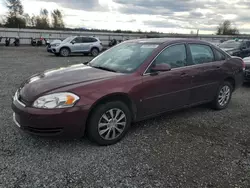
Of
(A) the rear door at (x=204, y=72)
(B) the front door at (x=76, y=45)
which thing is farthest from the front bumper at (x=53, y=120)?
(B) the front door at (x=76, y=45)

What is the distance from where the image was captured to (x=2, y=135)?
11.7ft

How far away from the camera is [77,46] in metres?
17.7

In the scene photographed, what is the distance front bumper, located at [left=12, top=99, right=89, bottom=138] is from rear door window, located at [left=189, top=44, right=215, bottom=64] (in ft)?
8.31

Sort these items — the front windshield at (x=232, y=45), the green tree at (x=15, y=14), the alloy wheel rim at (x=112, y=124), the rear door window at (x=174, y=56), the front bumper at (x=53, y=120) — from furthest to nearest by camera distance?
the green tree at (x=15, y=14)
the front windshield at (x=232, y=45)
the rear door window at (x=174, y=56)
the alloy wheel rim at (x=112, y=124)
the front bumper at (x=53, y=120)

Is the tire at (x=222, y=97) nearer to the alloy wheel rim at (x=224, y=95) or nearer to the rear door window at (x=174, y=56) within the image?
the alloy wheel rim at (x=224, y=95)

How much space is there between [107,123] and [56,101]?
0.81m

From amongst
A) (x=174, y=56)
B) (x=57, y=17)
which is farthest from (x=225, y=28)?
(x=174, y=56)

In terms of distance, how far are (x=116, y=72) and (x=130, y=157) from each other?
1.34m

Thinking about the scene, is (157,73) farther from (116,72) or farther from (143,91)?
(116,72)

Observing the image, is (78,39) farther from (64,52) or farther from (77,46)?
(64,52)

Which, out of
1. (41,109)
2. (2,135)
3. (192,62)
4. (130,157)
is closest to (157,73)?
(192,62)

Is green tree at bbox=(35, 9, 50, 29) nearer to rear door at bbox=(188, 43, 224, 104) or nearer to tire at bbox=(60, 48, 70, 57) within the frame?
tire at bbox=(60, 48, 70, 57)

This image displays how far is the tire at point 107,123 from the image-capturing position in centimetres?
317

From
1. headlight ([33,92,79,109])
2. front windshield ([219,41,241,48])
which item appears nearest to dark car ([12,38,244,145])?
headlight ([33,92,79,109])
